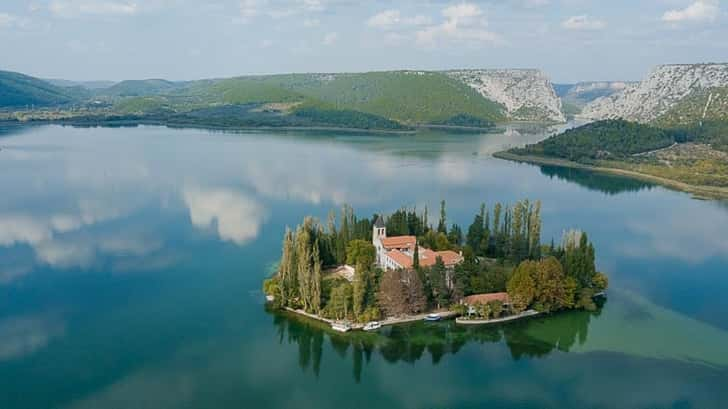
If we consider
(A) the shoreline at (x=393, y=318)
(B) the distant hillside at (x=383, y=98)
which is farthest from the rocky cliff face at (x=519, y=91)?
(A) the shoreline at (x=393, y=318)

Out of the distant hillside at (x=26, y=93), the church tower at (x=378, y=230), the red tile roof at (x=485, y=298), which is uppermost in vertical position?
the distant hillside at (x=26, y=93)

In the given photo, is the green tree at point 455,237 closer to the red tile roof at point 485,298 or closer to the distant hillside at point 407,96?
the red tile roof at point 485,298

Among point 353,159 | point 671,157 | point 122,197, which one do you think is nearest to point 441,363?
point 122,197

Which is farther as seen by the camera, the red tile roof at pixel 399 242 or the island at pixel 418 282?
the red tile roof at pixel 399 242

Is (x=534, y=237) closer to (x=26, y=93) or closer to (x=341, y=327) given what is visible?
(x=341, y=327)

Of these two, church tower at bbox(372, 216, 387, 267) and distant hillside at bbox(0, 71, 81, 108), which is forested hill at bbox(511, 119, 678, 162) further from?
distant hillside at bbox(0, 71, 81, 108)

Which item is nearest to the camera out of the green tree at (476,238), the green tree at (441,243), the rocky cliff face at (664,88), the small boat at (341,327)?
the small boat at (341,327)

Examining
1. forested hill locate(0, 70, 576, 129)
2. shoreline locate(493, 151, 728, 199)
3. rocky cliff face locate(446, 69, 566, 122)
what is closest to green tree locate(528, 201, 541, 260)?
shoreline locate(493, 151, 728, 199)
